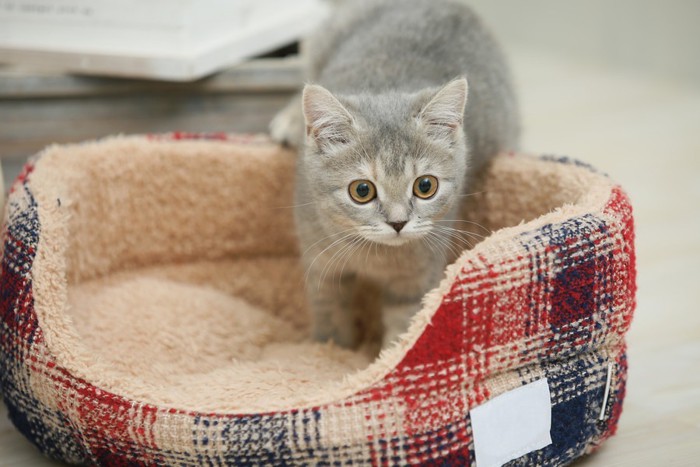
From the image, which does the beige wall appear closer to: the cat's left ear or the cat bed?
the cat bed

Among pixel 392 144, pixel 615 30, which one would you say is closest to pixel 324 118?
pixel 392 144

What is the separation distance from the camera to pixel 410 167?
53.8 inches

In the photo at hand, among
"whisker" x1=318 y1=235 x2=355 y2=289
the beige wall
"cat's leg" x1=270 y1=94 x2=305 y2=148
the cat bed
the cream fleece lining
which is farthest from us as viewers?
A: the beige wall

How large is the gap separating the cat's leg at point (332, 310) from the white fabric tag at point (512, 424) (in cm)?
56

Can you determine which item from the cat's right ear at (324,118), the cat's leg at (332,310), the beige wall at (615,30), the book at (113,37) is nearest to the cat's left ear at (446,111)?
the cat's right ear at (324,118)

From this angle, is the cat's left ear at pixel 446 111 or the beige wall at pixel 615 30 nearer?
the cat's left ear at pixel 446 111

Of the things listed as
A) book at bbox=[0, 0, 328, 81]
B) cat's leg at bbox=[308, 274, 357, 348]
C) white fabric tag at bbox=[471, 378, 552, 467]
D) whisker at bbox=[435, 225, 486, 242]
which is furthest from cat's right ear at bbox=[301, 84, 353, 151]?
book at bbox=[0, 0, 328, 81]

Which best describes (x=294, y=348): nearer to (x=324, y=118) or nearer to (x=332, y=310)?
(x=332, y=310)

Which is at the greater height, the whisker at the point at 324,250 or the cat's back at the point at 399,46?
the cat's back at the point at 399,46

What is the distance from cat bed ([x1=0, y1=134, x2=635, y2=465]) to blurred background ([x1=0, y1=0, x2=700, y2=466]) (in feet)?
0.72

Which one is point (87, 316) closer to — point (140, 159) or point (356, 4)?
point (140, 159)

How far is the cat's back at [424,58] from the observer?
171 cm

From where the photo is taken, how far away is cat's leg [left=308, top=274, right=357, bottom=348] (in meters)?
1.69

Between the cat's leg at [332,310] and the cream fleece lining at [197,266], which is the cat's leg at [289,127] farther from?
the cat's leg at [332,310]
